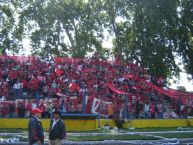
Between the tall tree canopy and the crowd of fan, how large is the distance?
28.1 feet

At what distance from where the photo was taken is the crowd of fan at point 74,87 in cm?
2844

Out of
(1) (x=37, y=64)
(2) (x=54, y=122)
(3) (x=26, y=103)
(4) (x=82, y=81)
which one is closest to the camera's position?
(2) (x=54, y=122)

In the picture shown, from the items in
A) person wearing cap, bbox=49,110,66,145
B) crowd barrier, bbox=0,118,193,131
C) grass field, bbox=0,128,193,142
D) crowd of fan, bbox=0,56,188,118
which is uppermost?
crowd of fan, bbox=0,56,188,118

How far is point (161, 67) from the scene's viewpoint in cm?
4656

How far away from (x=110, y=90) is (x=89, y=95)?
11.3ft

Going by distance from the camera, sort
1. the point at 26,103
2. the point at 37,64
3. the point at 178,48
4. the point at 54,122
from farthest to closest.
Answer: the point at 178,48 → the point at 37,64 → the point at 26,103 → the point at 54,122

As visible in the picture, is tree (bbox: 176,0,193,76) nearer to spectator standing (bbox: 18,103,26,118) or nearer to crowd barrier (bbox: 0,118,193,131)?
crowd barrier (bbox: 0,118,193,131)

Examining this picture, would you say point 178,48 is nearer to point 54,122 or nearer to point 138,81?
point 138,81

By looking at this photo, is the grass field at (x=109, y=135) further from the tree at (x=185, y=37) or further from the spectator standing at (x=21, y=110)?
the tree at (x=185, y=37)

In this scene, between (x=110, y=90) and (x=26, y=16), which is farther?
(x=26, y=16)

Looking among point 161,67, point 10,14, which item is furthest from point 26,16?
point 161,67

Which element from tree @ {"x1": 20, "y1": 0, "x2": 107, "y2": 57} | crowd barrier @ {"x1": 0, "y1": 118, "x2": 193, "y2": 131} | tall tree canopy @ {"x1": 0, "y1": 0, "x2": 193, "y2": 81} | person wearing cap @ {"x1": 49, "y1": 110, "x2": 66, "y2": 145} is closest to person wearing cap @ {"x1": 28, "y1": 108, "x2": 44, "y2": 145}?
person wearing cap @ {"x1": 49, "y1": 110, "x2": 66, "y2": 145}

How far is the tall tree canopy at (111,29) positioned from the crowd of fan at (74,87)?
8561 millimetres

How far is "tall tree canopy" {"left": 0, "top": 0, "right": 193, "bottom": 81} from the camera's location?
45.5m
